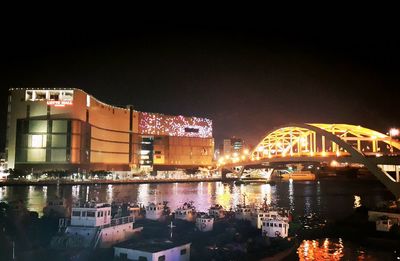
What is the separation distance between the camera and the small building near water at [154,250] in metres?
18.5

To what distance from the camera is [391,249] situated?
2630 cm

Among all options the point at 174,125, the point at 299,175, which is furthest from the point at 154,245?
the point at 299,175

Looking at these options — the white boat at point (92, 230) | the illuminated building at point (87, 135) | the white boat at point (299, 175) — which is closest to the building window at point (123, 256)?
the white boat at point (92, 230)

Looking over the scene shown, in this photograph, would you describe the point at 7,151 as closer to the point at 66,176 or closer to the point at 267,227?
the point at 66,176

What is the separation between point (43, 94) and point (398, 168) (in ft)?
210

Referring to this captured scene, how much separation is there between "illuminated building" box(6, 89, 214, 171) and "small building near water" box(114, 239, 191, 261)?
6267 centimetres

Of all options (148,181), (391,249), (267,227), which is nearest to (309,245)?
(267,227)

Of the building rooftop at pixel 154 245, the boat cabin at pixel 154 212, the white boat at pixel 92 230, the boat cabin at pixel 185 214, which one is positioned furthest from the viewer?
the boat cabin at pixel 154 212

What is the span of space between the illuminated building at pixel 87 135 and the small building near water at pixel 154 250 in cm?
6267

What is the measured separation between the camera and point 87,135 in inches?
3401

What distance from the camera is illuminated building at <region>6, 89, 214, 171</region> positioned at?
7819 cm

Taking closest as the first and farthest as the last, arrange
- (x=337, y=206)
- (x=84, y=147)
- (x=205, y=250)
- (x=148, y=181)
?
(x=205, y=250)
(x=337, y=206)
(x=84, y=147)
(x=148, y=181)

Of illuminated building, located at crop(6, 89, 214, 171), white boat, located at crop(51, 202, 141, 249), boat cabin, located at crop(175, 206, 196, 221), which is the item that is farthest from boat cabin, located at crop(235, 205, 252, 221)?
illuminated building, located at crop(6, 89, 214, 171)

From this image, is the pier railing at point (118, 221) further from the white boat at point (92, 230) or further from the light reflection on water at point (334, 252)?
the light reflection on water at point (334, 252)
